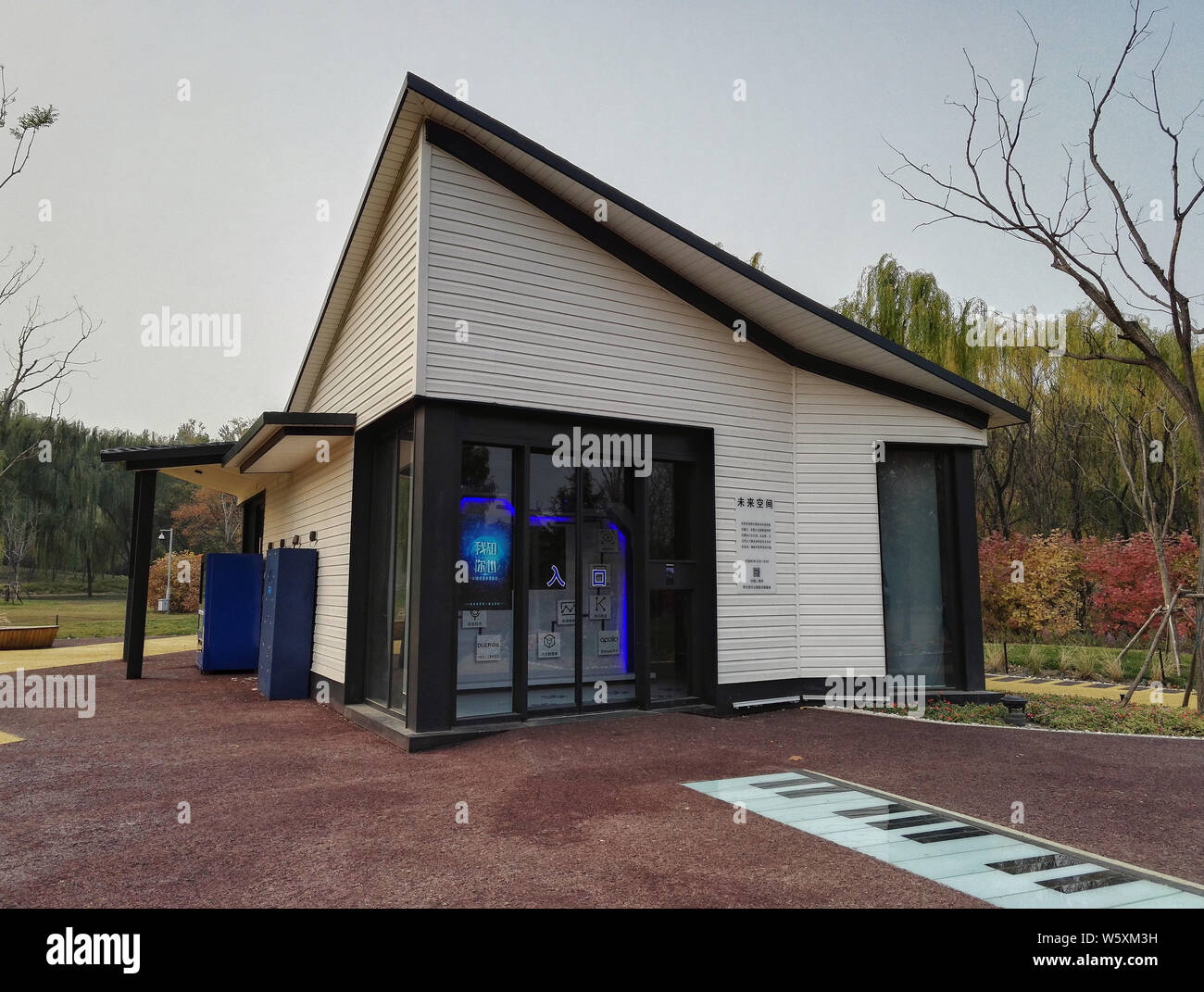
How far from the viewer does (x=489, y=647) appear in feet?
25.2

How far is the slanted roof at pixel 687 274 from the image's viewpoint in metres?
7.52

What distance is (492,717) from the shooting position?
743 cm

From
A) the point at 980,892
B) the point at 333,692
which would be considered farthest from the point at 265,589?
the point at 980,892

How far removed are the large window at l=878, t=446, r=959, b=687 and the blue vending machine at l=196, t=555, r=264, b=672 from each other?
1067 centimetres

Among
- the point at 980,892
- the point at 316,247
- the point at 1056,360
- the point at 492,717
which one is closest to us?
the point at 980,892

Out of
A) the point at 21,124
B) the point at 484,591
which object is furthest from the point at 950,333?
the point at 21,124

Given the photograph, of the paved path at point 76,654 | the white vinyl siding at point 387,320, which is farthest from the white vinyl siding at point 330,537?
the paved path at point 76,654

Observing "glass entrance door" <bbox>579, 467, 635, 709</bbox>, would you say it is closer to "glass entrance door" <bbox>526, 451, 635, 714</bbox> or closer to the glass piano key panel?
"glass entrance door" <bbox>526, 451, 635, 714</bbox>

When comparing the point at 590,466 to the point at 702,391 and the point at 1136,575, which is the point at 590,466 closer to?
the point at 702,391

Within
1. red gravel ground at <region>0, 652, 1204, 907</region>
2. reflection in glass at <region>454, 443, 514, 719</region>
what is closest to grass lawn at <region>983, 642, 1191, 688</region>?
red gravel ground at <region>0, 652, 1204, 907</region>

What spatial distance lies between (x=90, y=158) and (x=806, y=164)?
1275 centimetres
